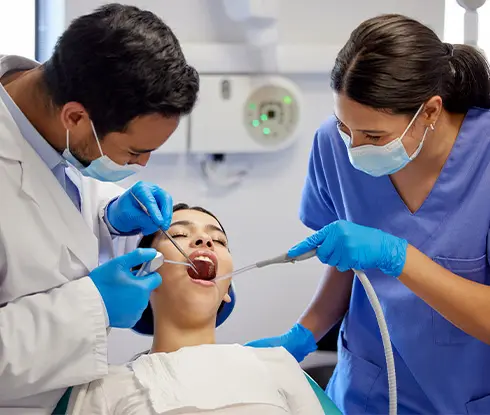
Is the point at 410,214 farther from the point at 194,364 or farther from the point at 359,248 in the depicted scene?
the point at 194,364

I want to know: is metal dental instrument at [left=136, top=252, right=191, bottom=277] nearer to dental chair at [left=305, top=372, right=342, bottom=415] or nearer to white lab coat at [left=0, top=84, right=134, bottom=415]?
white lab coat at [left=0, top=84, right=134, bottom=415]

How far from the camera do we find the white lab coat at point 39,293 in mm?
1403

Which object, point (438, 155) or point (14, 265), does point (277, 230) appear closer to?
point (438, 155)

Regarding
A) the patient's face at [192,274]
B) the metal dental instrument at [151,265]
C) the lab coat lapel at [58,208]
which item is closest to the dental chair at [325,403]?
the patient's face at [192,274]

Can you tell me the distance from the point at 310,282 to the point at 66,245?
1253 mm

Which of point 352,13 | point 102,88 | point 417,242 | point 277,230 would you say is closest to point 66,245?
point 102,88

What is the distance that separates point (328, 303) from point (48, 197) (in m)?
0.78

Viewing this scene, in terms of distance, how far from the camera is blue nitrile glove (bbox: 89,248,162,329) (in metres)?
1.50

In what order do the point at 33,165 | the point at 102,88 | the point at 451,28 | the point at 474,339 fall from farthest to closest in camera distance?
the point at 451,28 → the point at 474,339 → the point at 33,165 → the point at 102,88

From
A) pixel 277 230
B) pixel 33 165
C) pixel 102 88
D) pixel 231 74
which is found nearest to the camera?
pixel 102 88

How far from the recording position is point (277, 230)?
2566mm

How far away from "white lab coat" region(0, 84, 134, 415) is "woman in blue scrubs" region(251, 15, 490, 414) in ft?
1.56

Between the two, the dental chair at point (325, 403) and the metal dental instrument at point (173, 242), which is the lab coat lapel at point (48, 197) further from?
the dental chair at point (325, 403)

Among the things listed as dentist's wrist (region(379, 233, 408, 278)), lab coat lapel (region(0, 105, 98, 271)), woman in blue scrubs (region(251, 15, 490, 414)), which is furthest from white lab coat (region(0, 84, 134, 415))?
dentist's wrist (region(379, 233, 408, 278))
